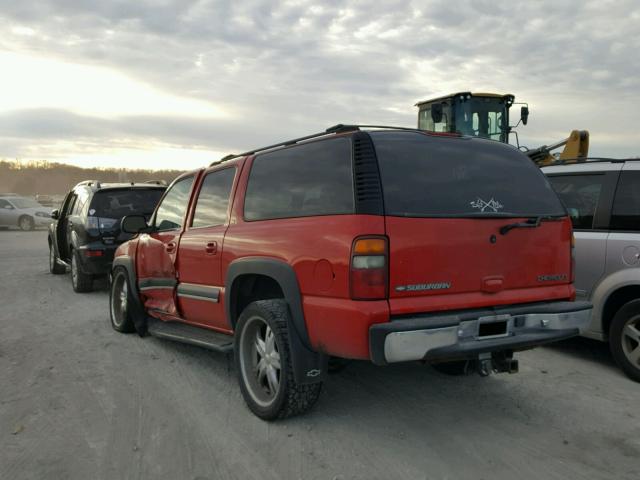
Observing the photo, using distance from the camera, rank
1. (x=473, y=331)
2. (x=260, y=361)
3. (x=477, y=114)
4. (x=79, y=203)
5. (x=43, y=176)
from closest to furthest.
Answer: (x=473, y=331) → (x=260, y=361) → (x=79, y=203) → (x=477, y=114) → (x=43, y=176)

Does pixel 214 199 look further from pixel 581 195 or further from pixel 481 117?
pixel 481 117

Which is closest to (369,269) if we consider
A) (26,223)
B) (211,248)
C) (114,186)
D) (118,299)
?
(211,248)

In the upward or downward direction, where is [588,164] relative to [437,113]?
downward

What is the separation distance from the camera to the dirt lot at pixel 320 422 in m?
3.19

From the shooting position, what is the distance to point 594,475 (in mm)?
3068

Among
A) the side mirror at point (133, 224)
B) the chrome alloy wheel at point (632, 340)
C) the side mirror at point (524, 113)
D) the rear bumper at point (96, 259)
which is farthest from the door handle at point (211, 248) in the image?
the side mirror at point (524, 113)

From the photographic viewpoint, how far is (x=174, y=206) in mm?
5688

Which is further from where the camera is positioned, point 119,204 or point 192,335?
point 119,204

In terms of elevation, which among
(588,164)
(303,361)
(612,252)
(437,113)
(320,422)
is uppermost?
(437,113)

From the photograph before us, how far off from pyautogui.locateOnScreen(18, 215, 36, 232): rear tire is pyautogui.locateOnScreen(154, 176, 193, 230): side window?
2307 cm

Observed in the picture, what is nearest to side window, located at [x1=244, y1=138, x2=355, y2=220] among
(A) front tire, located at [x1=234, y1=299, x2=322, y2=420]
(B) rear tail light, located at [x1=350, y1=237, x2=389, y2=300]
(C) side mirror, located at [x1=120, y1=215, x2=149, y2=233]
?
(B) rear tail light, located at [x1=350, y1=237, x2=389, y2=300]

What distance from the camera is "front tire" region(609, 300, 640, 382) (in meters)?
4.64

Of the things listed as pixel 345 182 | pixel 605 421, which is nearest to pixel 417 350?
pixel 345 182

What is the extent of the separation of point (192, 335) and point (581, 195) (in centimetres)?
379
